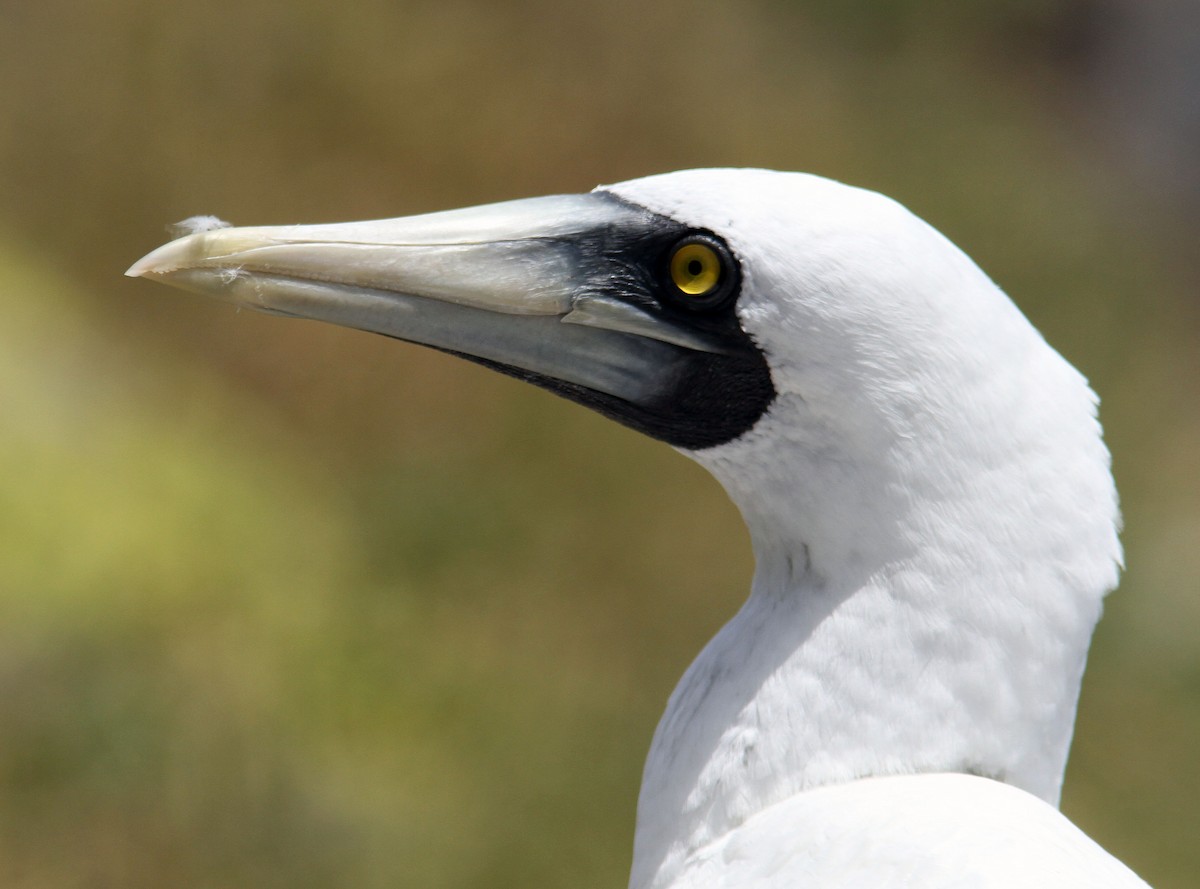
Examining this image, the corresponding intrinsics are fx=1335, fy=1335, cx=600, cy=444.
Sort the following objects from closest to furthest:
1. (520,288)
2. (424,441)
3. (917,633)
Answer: (917,633)
(520,288)
(424,441)

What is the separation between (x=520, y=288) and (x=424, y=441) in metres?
6.24

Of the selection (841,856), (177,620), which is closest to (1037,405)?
(841,856)

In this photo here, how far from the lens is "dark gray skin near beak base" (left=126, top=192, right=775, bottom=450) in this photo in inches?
89.3

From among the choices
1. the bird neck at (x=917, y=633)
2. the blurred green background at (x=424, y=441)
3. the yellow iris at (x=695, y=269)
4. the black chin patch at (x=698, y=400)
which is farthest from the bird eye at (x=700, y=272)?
the blurred green background at (x=424, y=441)

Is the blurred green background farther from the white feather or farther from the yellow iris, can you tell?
the yellow iris

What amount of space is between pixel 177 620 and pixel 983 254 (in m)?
6.44

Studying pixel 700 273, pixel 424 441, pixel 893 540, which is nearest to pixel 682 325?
pixel 700 273

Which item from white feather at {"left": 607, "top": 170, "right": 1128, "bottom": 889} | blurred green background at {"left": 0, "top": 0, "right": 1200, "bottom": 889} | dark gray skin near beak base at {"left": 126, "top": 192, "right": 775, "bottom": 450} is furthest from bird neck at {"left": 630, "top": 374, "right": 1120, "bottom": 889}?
blurred green background at {"left": 0, "top": 0, "right": 1200, "bottom": 889}

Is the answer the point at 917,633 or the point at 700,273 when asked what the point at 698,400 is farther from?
the point at 917,633

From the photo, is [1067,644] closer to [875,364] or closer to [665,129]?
[875,364]

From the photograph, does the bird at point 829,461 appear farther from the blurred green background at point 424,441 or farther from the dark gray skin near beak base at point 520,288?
the blurred green background at point 424,441

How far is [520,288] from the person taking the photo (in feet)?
7.54

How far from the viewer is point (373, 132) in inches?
388

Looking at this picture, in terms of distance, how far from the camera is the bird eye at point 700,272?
2.19 metres
